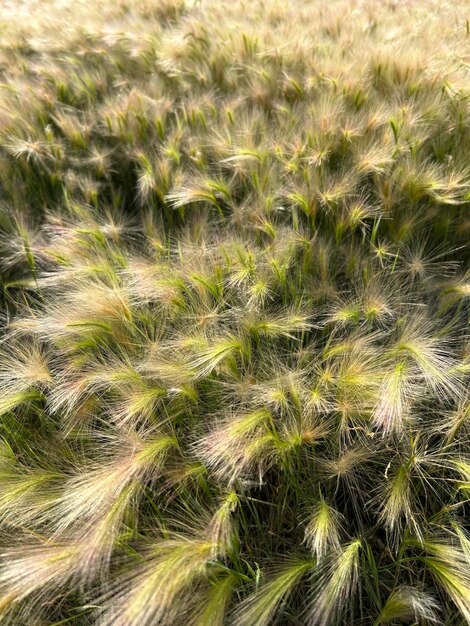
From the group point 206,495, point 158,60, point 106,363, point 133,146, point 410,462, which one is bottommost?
point 206,495

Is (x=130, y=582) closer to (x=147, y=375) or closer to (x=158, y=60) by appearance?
(x=147, y=375)

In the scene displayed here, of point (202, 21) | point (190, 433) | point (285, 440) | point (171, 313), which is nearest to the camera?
point (285, 440)

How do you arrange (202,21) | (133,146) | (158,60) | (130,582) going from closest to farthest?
(130,582) < (133,146) < (158,60) < (202,21)

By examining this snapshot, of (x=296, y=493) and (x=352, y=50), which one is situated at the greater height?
(x=352, y=50)

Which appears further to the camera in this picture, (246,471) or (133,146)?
(133,146)

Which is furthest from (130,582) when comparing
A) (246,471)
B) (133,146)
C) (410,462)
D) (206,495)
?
(133,146)

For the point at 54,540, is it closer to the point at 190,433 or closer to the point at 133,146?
the point at 190,433

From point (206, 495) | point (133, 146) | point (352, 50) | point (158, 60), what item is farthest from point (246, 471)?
point (158, 60)
